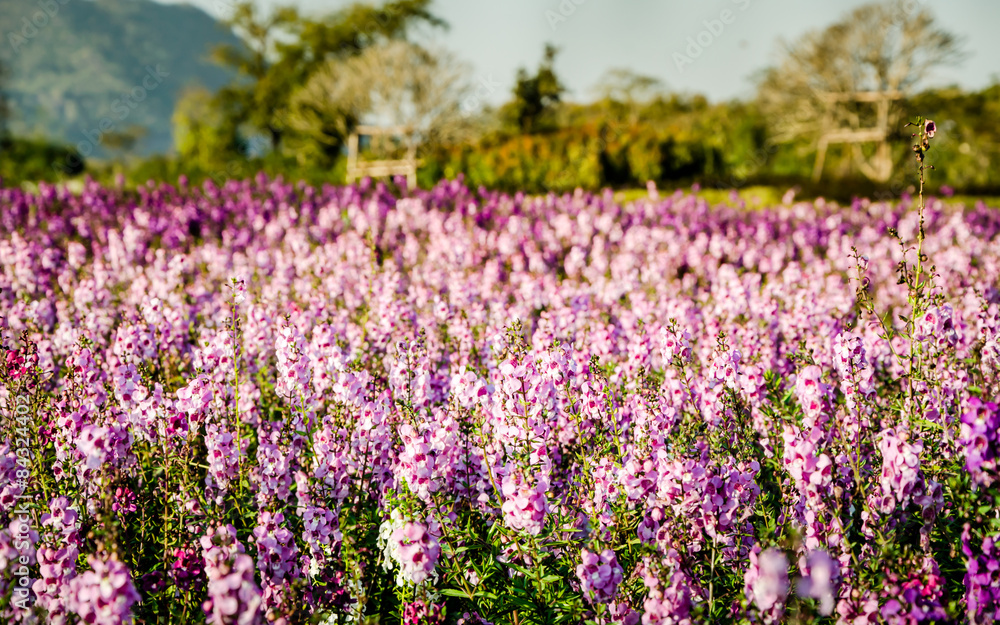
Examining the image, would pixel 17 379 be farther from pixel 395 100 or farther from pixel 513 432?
pixel 395 100

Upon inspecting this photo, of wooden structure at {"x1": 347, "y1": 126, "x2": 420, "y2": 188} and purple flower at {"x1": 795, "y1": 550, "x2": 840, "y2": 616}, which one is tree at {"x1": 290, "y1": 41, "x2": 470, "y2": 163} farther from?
purple flower at {"x1": 795, "y1": 550, "x2": 840, "y2": 616}

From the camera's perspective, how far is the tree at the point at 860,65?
2373 centimetres

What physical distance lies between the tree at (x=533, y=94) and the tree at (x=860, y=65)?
433 inches

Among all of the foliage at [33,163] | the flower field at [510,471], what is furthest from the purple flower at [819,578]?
the foliage at [33,163]

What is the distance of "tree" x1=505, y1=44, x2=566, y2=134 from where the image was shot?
31750 mm

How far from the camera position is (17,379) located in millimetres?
3781

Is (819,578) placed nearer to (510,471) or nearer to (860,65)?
(510,471)

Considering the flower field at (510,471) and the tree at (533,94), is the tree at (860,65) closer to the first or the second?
the tree at (533,94)

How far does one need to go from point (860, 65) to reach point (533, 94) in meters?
14.7

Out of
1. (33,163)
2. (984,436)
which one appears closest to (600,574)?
(984,436)

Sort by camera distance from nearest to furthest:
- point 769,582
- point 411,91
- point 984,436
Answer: point 769,582 < point 984,436 < point 411,91

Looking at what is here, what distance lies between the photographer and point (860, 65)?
79.3 feet

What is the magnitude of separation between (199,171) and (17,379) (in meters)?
24.1

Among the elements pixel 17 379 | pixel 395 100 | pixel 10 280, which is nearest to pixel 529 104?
pixel 395 100
